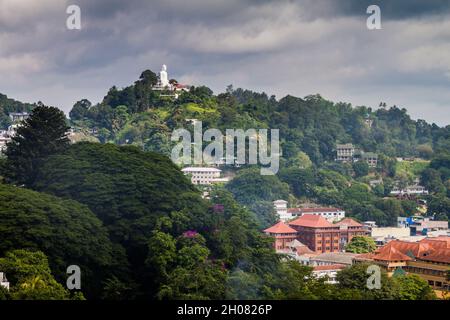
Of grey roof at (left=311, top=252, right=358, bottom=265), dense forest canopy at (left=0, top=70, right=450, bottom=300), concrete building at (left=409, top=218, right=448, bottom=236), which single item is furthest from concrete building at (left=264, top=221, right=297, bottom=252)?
dense forest canopy at (left=0, top=70, right=450, bottom=300)

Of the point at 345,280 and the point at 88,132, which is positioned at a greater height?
the point at 88,132

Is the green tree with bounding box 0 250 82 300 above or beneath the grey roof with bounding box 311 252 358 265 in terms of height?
above

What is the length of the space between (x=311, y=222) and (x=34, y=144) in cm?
3003

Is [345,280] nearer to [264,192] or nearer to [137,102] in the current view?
[264,192]

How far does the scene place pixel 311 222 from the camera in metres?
61.0

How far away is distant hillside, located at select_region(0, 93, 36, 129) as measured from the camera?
8756 centimetres

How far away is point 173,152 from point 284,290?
4343 cm

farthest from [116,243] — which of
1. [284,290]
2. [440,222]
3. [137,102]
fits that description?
[137,102]

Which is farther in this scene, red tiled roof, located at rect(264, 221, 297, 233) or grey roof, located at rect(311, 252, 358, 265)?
red tiled roof, located at rect(264, 221, 297, 233)

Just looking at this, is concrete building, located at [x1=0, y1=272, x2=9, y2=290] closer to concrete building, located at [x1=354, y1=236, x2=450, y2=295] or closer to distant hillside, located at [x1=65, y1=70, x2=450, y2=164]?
concrete building, located at [x1=354, y1=236, x2=450, y2=295]

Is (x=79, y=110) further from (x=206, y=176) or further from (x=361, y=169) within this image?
(x=361, y=169)

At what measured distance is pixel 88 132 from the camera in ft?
267

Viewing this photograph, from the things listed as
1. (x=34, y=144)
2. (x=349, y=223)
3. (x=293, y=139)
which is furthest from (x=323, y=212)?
(x=34, y=144)

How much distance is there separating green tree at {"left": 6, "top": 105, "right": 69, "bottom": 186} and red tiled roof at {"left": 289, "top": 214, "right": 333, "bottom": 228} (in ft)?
93.6
